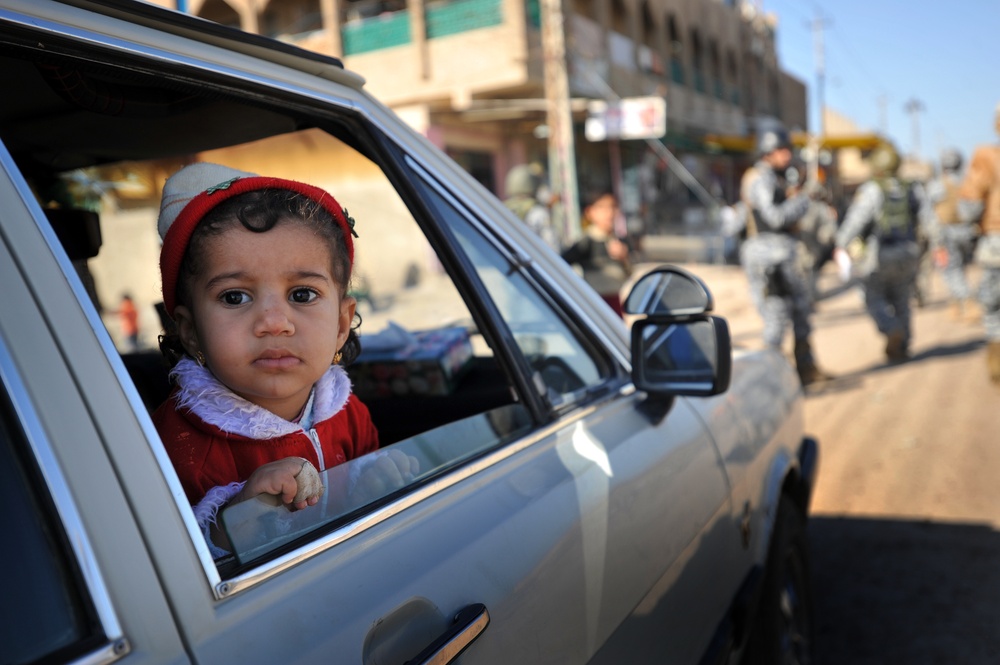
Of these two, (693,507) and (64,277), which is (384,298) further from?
(64,277)

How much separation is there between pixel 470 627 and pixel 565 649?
0.27 metres

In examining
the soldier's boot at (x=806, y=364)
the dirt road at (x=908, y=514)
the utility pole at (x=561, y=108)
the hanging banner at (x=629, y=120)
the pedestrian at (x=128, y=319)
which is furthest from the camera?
the utility pole at (x=561, y=108)

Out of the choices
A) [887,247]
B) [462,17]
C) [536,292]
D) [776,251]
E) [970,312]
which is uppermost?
[462,17]

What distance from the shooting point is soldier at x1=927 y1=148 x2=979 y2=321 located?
979 cm

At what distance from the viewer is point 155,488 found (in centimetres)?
92

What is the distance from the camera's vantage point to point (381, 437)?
1824 millimetres

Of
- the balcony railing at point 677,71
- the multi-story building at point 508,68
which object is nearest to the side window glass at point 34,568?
the multi-story building at point 508,68

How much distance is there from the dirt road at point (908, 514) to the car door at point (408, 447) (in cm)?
161

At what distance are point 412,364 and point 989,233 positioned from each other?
635cm

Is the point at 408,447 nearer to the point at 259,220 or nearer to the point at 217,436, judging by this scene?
the point at 217,436

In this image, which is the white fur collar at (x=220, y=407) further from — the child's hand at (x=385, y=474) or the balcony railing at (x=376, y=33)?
the balcony railing at (x=376, y=33)

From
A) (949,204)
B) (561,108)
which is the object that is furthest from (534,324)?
(561,108)

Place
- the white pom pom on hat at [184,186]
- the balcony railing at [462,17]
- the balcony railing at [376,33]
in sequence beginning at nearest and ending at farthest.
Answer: the white pom pom on hat at [184,186]
the balcony railing at [462,17]
the balcony railing at [376,33]

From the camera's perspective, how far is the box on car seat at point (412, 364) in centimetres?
220
